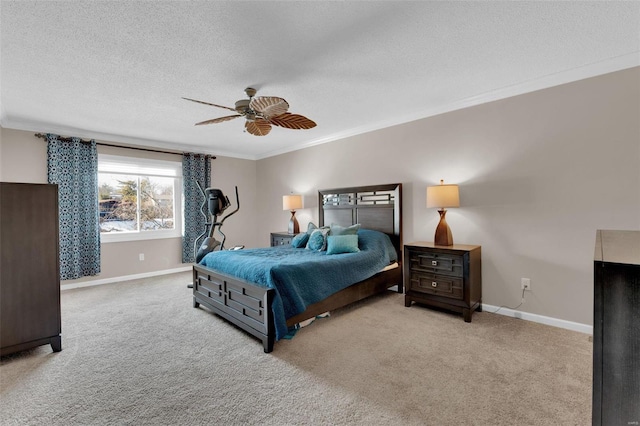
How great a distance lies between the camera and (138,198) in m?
5.21

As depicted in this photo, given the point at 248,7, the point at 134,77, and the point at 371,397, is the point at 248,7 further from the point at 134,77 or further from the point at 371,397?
the point at 371,397

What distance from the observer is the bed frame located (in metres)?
2.57

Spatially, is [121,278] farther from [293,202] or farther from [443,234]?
[443,234]

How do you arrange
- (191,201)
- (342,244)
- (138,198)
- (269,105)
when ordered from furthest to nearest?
1. (191,201)
2. (138,198)
3. (342,244)
4. (269,105)

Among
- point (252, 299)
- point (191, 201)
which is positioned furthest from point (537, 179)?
point (191, 201)

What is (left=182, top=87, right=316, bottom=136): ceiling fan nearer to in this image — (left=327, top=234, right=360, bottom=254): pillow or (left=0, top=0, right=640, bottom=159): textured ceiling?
(left=0, top=0, right=640, bottom=159): textured ceiling

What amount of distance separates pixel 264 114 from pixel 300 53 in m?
0.66

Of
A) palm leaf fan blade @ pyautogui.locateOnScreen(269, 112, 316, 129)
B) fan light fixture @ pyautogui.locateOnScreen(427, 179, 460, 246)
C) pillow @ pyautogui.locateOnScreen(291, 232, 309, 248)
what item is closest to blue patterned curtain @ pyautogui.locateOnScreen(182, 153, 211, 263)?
pillow @ pyautogui.locateOnScreen(291, 232, 309, 248)

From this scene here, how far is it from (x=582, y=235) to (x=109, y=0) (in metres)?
4.16

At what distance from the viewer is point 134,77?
2.74 metres

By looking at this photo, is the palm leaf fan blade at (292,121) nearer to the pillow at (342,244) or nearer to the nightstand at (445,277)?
the pillow at (342,244)

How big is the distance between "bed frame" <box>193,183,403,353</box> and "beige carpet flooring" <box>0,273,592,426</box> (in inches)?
7.0

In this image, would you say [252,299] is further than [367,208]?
No

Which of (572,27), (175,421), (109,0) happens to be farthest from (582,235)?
(109,0)
